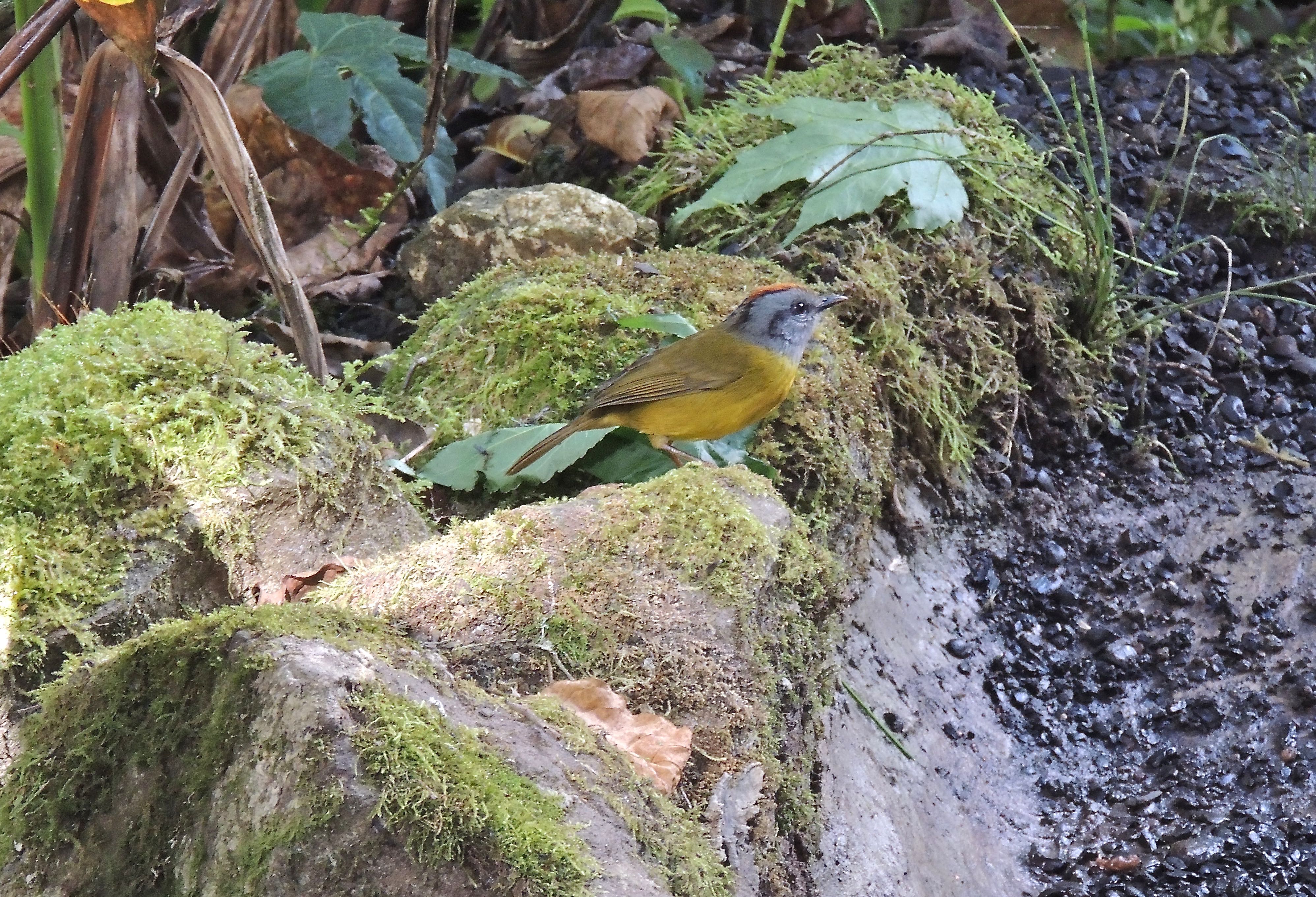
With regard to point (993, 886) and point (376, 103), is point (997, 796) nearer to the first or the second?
point (993, 886)

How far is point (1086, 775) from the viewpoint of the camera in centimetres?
359

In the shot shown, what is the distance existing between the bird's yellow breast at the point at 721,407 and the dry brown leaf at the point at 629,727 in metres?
1.31

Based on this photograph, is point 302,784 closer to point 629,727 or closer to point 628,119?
point 629,727

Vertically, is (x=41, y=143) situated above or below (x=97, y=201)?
above

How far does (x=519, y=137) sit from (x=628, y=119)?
57 cm

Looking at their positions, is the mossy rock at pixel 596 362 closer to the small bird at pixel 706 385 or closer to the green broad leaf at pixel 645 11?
the small bird at pixel 706 385

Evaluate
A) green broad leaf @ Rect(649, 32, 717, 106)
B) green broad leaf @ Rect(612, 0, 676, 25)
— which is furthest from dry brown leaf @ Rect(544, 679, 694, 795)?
green broad leaf @ Rect(612, 0, 676, 25)

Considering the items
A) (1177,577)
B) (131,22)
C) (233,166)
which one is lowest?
(1177,577)

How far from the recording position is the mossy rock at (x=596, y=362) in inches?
141

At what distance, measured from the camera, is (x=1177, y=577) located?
4148 mm

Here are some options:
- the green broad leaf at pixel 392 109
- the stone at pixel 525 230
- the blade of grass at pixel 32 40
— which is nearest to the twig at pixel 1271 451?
the stone at pixel 525 230

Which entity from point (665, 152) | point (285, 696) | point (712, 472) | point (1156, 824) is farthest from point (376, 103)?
point (1156, 824)

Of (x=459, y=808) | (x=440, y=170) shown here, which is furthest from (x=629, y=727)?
(x=440, y=170)

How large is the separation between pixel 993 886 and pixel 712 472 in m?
1.43
